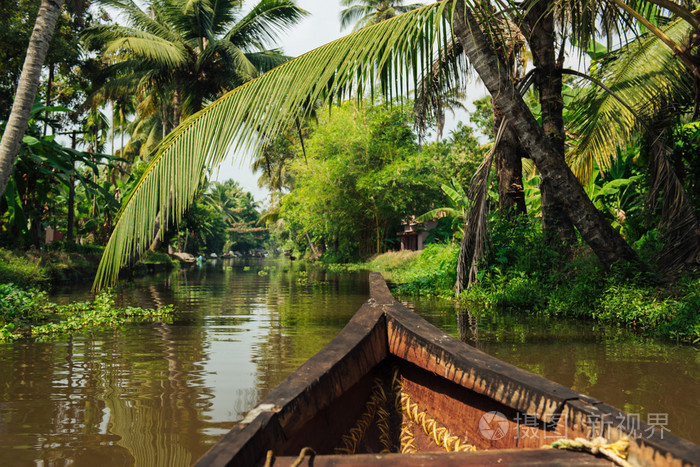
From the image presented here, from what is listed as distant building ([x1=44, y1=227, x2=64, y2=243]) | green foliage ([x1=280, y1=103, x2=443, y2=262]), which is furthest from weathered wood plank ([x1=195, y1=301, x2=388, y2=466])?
distant building ([x1=44, y1=227, x2=64, y2=243])

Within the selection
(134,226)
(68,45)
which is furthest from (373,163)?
(134,226)

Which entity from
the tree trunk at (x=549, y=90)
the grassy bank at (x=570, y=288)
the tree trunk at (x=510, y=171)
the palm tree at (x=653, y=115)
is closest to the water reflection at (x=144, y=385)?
the grassy bank at (x=570, y=288)

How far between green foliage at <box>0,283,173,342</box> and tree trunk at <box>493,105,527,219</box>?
7666 millimetres

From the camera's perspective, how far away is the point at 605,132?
9844mm

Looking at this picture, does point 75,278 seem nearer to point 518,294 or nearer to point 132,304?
point 132,304

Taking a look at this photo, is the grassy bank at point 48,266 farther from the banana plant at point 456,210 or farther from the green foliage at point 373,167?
the green foliage at point 373,167

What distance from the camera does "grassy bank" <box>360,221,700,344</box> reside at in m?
7.44

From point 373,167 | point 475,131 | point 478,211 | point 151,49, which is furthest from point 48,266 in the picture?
point 475,131

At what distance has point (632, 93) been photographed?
9102mm

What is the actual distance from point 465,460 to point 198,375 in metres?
4.36

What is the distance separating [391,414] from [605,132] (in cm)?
879

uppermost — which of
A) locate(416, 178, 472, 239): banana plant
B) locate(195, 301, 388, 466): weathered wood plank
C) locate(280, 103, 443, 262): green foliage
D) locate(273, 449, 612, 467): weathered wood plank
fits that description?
locate(280, 103, 443, 262): green foliage

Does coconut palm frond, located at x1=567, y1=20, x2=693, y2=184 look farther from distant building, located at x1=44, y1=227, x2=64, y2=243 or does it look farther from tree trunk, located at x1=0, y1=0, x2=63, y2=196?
distant building, located at x1=44, y1=227, x2=64, y2=243

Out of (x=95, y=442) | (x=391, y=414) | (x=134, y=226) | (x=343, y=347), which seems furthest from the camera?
(x=134, y=226)
